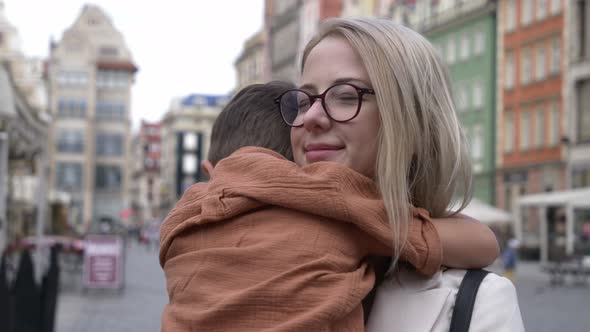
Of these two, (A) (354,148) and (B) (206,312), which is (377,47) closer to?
(A) (354,148)

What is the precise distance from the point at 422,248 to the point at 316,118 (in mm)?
325

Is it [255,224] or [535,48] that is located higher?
[535,48]

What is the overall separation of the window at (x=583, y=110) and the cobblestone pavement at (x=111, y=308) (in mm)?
23174

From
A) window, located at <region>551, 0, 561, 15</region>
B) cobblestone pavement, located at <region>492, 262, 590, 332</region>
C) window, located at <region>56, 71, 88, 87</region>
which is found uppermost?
window, located at <region>56, 71, 88, 87</region>

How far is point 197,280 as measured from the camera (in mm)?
1869

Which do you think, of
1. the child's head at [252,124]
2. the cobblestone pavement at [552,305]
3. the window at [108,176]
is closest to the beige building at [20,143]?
the cobblestone pavement at [552,305]

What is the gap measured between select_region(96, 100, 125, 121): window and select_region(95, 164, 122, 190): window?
166 inches

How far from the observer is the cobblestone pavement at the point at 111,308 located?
13.6m

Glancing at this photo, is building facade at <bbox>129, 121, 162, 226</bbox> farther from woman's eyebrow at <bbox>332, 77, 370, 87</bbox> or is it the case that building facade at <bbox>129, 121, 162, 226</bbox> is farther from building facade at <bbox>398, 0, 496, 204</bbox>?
woman's eyebrow at <bbox>332, 77, 370, 87</bbox>

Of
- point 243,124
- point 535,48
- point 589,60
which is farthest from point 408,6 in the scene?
point 243,124

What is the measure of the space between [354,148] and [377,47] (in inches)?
7.5

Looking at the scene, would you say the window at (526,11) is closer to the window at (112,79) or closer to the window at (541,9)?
the window at (541,9)

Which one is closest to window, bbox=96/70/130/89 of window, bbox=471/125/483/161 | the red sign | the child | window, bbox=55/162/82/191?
window, bbox=55/162/82/191

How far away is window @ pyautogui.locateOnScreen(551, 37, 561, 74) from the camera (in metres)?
44.8
